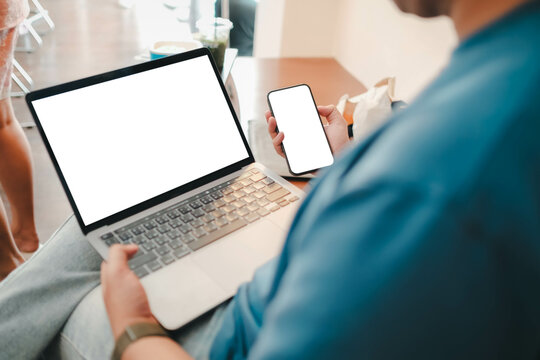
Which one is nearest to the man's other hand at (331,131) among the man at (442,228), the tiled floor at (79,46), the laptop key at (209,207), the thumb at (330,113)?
the thumb at (330,113)

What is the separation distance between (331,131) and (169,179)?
0.36 meters

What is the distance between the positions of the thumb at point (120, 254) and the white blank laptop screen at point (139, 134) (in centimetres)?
10

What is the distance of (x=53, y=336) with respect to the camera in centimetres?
66

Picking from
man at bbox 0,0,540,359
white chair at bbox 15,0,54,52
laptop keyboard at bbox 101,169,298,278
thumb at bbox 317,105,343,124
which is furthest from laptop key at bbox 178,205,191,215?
white chair at bbox 15,0,54,52

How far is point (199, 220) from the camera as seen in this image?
0.74 m

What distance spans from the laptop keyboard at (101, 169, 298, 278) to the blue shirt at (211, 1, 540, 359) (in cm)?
41

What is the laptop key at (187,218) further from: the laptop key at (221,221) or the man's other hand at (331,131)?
the man's other hand at (331,131)

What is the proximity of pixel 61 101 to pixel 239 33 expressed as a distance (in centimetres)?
188

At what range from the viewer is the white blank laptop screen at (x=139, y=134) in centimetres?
69

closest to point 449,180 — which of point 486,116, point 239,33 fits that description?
point 486,116

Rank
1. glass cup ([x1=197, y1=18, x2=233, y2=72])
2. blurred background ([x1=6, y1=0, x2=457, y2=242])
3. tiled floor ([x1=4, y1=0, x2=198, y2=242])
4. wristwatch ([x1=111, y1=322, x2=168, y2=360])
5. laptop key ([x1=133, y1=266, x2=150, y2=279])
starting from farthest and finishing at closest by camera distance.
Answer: tiled floor ([x1=4, y1=0, x2=198, y2=242]), blurred background ([x1=6, y1=0, x2=457, y2=242]), glass cup ([x1=197, y1=18, x2=233, y2=72]), laptop key ([x1=133, y1=266, x2=150, y2=279]), wristwatch ([x1=111, y1=322, x2=168, y2=360])

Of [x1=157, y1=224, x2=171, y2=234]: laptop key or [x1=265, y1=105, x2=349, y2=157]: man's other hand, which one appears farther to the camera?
[x1=265, y1=105, x2=349, y2=157]: man's other hand

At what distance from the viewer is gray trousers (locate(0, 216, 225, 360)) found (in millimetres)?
614

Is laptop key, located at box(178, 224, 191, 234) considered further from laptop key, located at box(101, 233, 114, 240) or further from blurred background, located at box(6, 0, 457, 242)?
blurred background, located at box(6, 0, 457, 242)
